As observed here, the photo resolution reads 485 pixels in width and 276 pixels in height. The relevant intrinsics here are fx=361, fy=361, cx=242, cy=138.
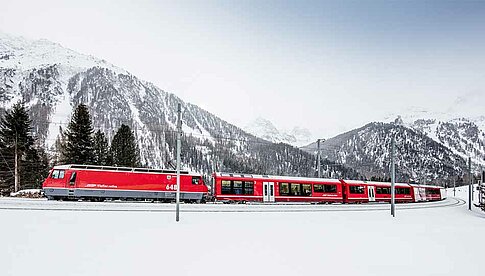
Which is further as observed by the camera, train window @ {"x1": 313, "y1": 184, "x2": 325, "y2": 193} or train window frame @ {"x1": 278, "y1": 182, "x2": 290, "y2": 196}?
train window @ {"x1": 313, "y1": 184, "x2": 325, "y2": 193}

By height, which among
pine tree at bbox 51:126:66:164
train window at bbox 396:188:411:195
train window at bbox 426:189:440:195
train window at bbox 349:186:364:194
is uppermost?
pine tree at bbox 51:126:66:164

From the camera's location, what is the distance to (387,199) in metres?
53.7

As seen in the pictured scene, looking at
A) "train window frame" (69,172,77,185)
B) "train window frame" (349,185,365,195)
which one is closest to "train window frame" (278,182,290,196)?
"train window frame" (349,185,365,195)

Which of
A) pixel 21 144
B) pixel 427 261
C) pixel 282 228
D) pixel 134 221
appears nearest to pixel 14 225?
pixel 134 221

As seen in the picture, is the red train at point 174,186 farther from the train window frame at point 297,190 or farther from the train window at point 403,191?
the train window at point 403,191

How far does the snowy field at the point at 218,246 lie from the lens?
13.8m

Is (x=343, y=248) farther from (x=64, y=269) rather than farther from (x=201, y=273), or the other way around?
(x=64, y=269)

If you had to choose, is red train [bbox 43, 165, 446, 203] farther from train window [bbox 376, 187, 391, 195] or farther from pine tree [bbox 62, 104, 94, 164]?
pine tree [bbox 62, 104, 94, 164]

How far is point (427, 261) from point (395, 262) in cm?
158

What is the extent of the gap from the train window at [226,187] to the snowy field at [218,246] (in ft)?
39.0

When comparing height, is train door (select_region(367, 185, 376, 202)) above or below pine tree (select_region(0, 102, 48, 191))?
below

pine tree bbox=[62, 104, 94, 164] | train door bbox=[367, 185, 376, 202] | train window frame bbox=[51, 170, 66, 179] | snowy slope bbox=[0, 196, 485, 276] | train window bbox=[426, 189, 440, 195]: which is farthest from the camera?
train window bbox=[426, 189, 440, 195]

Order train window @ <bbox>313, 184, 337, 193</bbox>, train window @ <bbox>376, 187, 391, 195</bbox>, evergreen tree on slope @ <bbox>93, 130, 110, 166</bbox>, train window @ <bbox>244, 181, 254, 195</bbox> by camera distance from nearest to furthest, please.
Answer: train window @ <bbox>244, 181, 254, 195</bbox>, train window @ <bbox>313, 184, 337, 193</bbox>, train window @ <bbox>376, 187, 391, 195</bbox>, evergreen tree on slope @ <bbox>93, 130, 110, 166</bbox>

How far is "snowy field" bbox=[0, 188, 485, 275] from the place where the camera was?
13.8m
